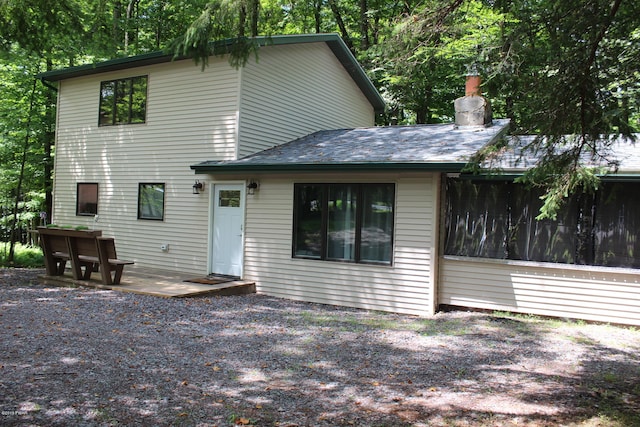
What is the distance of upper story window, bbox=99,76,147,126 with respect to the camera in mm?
12031

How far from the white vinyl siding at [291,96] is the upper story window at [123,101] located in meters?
2.94

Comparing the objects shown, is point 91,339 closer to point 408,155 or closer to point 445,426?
point 445,426

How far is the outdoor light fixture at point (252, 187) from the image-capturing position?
33.0 feet

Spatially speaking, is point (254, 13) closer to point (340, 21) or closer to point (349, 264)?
point (349, 264)

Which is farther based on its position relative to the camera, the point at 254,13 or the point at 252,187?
the point at 252,187

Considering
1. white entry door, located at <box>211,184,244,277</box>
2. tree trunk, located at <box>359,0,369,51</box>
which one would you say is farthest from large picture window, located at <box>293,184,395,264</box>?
tree trunk, located at <box>359,0,369,51</box>

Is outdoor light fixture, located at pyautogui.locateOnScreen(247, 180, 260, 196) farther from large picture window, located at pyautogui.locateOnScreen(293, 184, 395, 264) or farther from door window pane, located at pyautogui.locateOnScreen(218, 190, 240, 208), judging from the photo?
large picture window, located at pyautogui.locateOnScreen(293, 184, 395, 264)

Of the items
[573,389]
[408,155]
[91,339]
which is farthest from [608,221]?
[91,339]

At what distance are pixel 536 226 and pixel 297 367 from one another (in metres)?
5.01

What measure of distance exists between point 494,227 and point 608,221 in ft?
5.51

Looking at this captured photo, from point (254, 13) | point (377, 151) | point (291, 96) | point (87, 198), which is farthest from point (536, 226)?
point (87, 198)

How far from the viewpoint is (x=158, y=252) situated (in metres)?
11.5

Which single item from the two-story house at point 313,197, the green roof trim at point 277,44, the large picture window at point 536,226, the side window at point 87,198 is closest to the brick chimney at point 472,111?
the two-story house at point 313,197

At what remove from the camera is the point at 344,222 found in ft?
30.4
